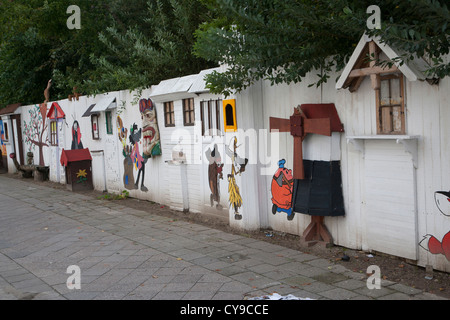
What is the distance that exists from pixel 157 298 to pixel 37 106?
1515 centimetres

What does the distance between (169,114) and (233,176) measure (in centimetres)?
291

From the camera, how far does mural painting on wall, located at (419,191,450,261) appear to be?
18.1ft

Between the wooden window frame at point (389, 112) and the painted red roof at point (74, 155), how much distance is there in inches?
417

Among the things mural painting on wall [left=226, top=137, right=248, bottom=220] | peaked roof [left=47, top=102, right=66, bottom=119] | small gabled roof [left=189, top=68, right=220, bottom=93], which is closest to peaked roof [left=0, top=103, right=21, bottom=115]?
peaked roof [left=47, top=102, right=66, bottom=119]

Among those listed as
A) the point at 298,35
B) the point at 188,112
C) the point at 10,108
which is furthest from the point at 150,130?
the point at 10,108

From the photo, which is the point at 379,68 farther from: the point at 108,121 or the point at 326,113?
the point at 108,121

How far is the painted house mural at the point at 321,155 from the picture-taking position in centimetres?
573

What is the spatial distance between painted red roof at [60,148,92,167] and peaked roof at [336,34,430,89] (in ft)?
33.7

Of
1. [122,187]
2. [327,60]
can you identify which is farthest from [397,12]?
[122,187]

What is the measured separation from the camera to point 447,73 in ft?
16.1

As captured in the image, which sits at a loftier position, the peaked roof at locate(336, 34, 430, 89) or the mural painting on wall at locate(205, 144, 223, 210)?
the peaked roof at locate(336, 34, 430, 89)

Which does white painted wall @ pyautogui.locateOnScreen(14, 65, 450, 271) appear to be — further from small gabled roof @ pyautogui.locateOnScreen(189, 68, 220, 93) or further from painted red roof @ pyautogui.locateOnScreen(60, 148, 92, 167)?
painted red roof @ pyautogui.locateOnScreen(60, 148, 92, 167)

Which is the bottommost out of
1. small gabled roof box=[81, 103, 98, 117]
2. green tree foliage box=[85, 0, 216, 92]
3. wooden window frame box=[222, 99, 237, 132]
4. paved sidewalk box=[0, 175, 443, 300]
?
paved sidewalk box=[0, 175, 443, 300]

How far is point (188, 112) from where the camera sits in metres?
10.2
